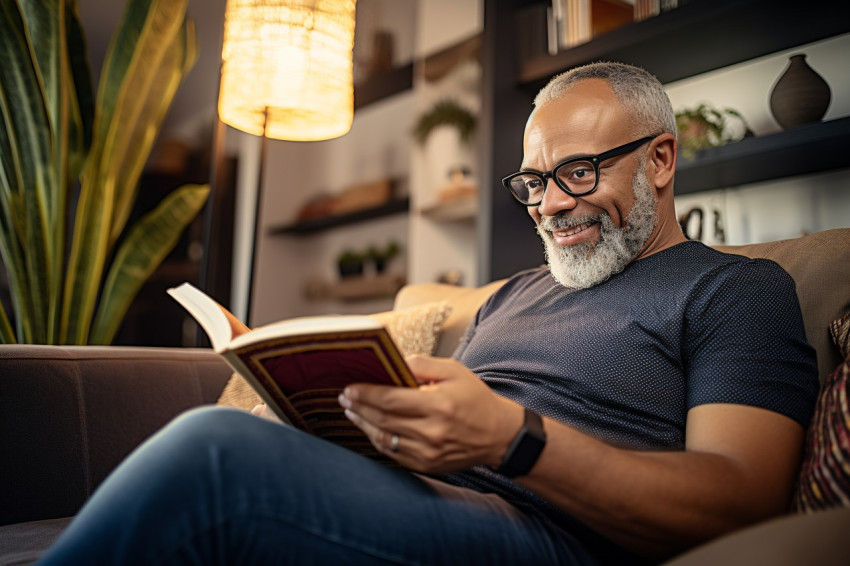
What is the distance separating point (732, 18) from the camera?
6.08ft

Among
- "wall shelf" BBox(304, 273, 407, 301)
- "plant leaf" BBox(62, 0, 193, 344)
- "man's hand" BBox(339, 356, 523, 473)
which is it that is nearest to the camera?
"man's hand" BBox(339, 356, 523, 473)

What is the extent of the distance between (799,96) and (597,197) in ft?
2.83

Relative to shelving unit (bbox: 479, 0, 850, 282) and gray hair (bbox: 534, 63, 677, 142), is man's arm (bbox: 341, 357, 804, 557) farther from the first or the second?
shelving unit (bbox: 479, 0, 850, 282)

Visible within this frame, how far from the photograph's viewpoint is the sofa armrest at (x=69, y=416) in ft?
4.21

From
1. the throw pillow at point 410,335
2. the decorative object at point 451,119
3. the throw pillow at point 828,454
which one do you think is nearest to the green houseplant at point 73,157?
the throw pillow at point 410,335

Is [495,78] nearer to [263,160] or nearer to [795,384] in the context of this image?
[263,160]

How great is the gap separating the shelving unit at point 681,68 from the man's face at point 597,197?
712mm

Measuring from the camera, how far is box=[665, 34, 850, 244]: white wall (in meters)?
1.87

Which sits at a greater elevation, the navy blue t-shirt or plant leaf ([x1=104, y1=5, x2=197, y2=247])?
plant leaf ([x1=104, y1=5, x2=197, y2=247])

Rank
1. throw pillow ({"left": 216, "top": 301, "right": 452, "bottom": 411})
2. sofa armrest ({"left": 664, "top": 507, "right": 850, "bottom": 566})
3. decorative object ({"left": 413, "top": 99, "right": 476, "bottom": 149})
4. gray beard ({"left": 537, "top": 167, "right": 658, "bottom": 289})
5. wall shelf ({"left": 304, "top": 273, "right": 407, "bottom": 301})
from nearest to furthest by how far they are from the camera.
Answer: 1. sofa armrest ({"left": 664, "top": 507, "right": 850, "bottom": 566})
2. gray beard ({"left": 537, "top": 167, "right": 658, "bottom": 289})
3. throw pillow ({"left": 216, "top": 301, "right": 452, "bottom": 411})
4. decorative object ({"left": 413, "top": 99, "right": 476, "bottom": 149})
5. wall shelf ({"left": 304, "top": 273, "right": 407, "bottom": 301})

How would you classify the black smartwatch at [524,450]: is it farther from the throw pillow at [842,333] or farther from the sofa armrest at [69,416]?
the sofa armrest at [69,416]

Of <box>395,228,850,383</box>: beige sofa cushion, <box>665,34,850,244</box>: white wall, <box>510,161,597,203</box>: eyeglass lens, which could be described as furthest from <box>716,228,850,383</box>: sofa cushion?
<box>665,34,850,244</box>: white wall

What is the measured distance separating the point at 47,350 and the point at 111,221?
43.6 inches

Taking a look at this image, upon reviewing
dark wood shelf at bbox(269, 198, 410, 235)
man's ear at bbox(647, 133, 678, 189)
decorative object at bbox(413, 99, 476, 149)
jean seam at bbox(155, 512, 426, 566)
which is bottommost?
jean seam at bbox(155, 512, 426, 566)
